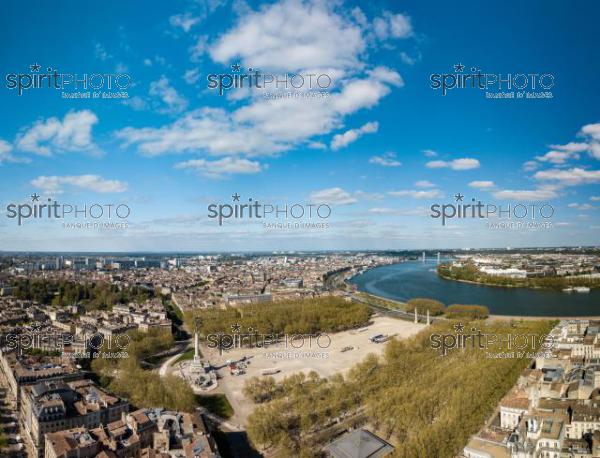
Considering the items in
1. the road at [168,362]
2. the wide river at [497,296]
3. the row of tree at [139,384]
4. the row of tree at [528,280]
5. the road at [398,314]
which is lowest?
the road at [168,362]

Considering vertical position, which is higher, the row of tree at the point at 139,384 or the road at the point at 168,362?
the row of tree at the point at 139,384

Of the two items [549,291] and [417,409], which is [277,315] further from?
[549,291]

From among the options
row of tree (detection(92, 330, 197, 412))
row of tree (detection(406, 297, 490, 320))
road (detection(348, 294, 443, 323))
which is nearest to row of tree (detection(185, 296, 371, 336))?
road (detection(348, 294, 443, 323))

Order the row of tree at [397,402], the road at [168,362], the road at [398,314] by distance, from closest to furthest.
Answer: the row of tree at [397,402], the road at [168,362], the road at [398,314]

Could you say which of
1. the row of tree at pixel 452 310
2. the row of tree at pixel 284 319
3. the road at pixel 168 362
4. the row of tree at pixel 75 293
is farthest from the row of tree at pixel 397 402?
the row of tree at pixel 75 293

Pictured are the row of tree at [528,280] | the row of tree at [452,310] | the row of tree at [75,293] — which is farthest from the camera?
the row of tree at [528,280]

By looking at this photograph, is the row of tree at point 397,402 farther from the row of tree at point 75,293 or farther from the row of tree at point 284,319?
the row of tree at point 75,293

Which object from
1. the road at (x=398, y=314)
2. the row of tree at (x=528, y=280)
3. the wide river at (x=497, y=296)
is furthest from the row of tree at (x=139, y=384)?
the row of tree at (x=528, y=280)

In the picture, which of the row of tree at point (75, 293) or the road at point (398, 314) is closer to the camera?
the road at point (398, 314)

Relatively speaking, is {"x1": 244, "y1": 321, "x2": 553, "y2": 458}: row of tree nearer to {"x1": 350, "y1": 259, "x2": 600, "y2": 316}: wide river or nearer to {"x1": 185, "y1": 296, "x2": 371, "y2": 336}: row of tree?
{"x1": 185, "y1": 296, "x2": 371, "y2": 336}: row of tree
